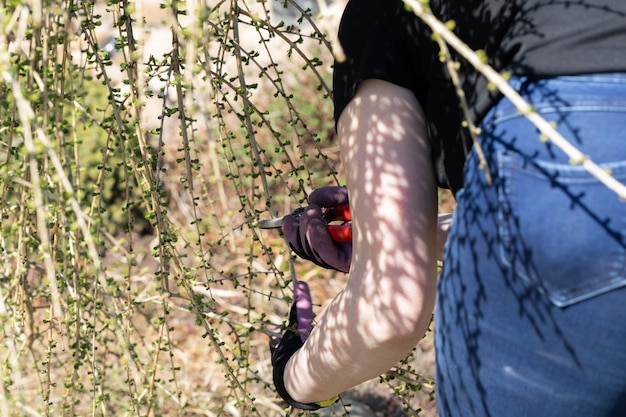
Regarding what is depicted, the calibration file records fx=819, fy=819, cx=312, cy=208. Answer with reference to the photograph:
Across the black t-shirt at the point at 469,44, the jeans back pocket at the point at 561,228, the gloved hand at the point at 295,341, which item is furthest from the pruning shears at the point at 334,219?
the jeans back pocket at the point at 561,228

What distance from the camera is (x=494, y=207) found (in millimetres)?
903

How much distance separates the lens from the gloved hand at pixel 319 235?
1.31m

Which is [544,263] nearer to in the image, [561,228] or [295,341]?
[561,228]

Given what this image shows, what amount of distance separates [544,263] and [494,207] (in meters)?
0.08

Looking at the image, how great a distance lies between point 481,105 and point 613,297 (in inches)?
10.0

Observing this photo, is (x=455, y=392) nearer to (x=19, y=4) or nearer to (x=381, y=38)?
(x=381, y=38)

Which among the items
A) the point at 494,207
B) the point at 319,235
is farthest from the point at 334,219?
the point at 494,207

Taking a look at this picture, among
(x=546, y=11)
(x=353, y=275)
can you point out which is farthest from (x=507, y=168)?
(x=353, y=275)

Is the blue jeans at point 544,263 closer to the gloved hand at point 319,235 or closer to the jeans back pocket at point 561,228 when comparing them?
the jeans back pocket at point 561,228

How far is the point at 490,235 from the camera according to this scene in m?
0.91

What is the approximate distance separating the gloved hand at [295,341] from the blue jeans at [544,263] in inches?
20.4

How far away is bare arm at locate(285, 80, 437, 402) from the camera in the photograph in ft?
3.31

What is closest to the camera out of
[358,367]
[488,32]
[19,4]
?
[19,4]

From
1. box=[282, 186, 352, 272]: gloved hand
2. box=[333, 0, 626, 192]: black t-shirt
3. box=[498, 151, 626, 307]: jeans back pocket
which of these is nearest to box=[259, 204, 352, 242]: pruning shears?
box=[282, 186, 352, 272]: gloved hand
